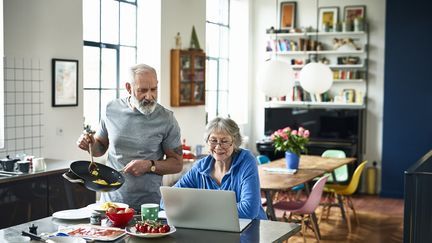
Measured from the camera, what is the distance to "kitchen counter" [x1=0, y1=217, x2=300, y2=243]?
277 cm

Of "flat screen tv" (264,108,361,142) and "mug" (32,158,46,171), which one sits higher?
"flat screen tv" (264,108,361,142)

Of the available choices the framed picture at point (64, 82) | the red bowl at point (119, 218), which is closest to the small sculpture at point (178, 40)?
the framed picture at point (64, 82)

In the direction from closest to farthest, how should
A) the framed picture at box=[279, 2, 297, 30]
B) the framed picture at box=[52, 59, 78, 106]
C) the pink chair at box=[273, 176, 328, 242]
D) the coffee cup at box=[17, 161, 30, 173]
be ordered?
the coffee cup at box=[17, 161, 30, 173], the framed picture at box=[52, 59, 78, 106], the pink chair at box=[273, 176, 328, 242], the framed picture at box=[279, 2, 297, 30]

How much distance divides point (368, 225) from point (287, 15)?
A: 399cm

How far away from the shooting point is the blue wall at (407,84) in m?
8.88

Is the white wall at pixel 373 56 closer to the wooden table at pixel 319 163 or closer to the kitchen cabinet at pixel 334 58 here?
the kitchen cabinet at pixel 334 58

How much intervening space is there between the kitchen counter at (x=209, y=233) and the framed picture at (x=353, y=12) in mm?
6888

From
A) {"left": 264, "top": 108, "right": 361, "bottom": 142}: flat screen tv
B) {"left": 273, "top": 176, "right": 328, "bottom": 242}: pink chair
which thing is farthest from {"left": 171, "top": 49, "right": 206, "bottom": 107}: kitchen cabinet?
{"left": 273, "top": 176, "right": 328, "bottom": 242}: pink chair

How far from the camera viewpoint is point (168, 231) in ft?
9.24

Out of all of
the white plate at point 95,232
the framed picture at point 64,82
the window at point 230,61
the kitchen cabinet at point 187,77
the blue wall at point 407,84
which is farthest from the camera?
the window at point 230,61

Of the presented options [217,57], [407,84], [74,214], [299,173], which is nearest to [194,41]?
[217,57]

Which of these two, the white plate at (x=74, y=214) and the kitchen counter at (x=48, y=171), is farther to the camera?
the kitchen counter at (x=48, y=171)

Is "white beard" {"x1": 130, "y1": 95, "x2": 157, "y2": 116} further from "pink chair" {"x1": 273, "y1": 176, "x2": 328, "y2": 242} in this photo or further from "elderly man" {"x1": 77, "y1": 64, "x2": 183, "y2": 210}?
"pink chair" {"x1": 273, "y1": 176, "x2": 328, "y2": 242}

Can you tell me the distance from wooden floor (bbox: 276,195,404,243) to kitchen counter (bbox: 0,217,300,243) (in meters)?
3.56
